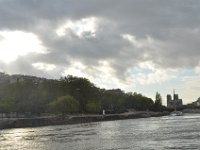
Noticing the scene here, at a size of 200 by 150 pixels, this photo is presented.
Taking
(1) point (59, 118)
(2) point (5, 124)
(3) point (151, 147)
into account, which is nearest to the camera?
(3) point (151, 147)

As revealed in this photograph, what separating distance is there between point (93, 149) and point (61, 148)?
6233mm

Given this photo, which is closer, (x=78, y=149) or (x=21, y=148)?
(x=78, y=149)

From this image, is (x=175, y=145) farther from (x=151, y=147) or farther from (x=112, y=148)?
(x=112, y=148)

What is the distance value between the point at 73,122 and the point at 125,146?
427ft

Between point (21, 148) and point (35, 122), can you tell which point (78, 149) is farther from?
point (35, 122)

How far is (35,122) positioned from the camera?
17638 centimetres

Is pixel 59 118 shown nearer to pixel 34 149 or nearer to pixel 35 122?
pixel 35 122

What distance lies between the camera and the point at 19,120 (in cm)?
17438

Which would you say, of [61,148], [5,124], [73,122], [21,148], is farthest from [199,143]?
[73,122]

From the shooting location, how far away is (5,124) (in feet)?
544

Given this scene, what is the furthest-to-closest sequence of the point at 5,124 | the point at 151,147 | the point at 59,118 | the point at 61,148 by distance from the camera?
1. the point at 59,118
2. the point at 5,124
3. the point at 61,148
4. the point at 151,147

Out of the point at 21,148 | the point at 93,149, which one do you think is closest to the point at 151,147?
the point at 93,149

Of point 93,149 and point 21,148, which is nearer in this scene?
point 93,149

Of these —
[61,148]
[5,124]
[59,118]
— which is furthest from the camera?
[59,118]
